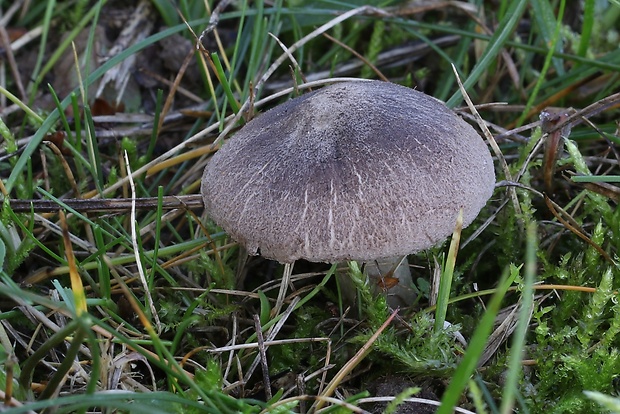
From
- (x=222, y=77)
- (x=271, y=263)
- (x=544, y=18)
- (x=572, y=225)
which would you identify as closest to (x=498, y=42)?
(x=544, y=18)

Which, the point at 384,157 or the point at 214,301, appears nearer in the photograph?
the point at 384,157

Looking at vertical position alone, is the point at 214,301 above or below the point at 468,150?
below

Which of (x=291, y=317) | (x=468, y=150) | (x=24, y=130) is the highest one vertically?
(x=468, y=150)

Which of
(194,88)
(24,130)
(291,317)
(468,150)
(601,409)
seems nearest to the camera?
(601,409)

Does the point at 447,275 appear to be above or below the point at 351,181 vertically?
below

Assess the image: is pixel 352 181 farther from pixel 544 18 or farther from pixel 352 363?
pixel 544 18

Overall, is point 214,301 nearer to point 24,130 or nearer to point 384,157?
point 384,157

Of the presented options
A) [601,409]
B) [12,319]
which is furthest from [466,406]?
[12,319]

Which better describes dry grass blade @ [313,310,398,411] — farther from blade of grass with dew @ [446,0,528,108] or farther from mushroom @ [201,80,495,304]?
blade of grass with dew @ [446,0,528,108]
